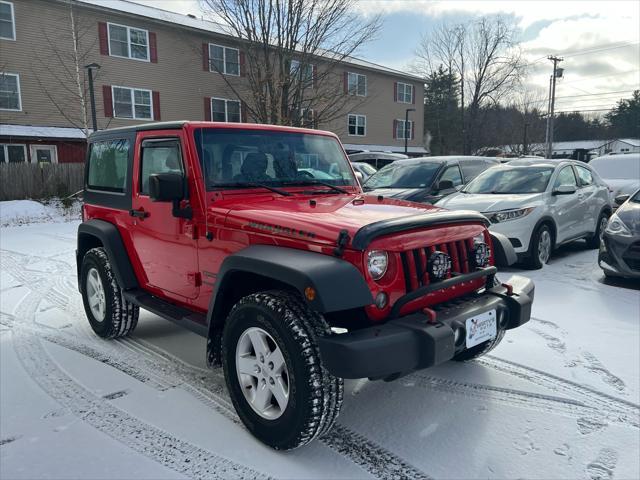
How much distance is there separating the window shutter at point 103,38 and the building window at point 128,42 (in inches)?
6.7

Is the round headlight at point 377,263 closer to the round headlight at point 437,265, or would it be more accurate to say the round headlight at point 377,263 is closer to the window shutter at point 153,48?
the round headlight at point 437,265

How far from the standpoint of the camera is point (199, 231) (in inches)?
133

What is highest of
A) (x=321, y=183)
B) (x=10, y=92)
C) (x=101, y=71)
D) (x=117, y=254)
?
(x=101, y=71)

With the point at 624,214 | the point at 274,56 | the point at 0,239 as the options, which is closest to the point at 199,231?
the point at 624,214

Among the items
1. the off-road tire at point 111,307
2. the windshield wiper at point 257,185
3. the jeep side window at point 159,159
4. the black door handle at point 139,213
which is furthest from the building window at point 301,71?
the windshield wiper at point 257,185

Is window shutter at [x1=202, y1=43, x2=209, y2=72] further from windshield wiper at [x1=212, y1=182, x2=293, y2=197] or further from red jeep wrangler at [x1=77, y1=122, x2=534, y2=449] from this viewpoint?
windshield wiper at [x1=212, y1=182, x2=293, y2=197]

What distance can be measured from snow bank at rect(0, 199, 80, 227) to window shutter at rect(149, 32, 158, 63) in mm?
10089

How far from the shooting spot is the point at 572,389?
346 centimetres

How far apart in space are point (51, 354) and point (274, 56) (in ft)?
50.5

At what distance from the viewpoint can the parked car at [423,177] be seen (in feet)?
29.1

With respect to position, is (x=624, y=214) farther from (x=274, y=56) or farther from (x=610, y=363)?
(x=274, y=56)

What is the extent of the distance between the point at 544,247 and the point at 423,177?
2.83 meters

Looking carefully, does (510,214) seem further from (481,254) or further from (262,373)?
(262,373)

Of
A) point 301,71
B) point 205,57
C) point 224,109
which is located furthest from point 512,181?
point 224,109
